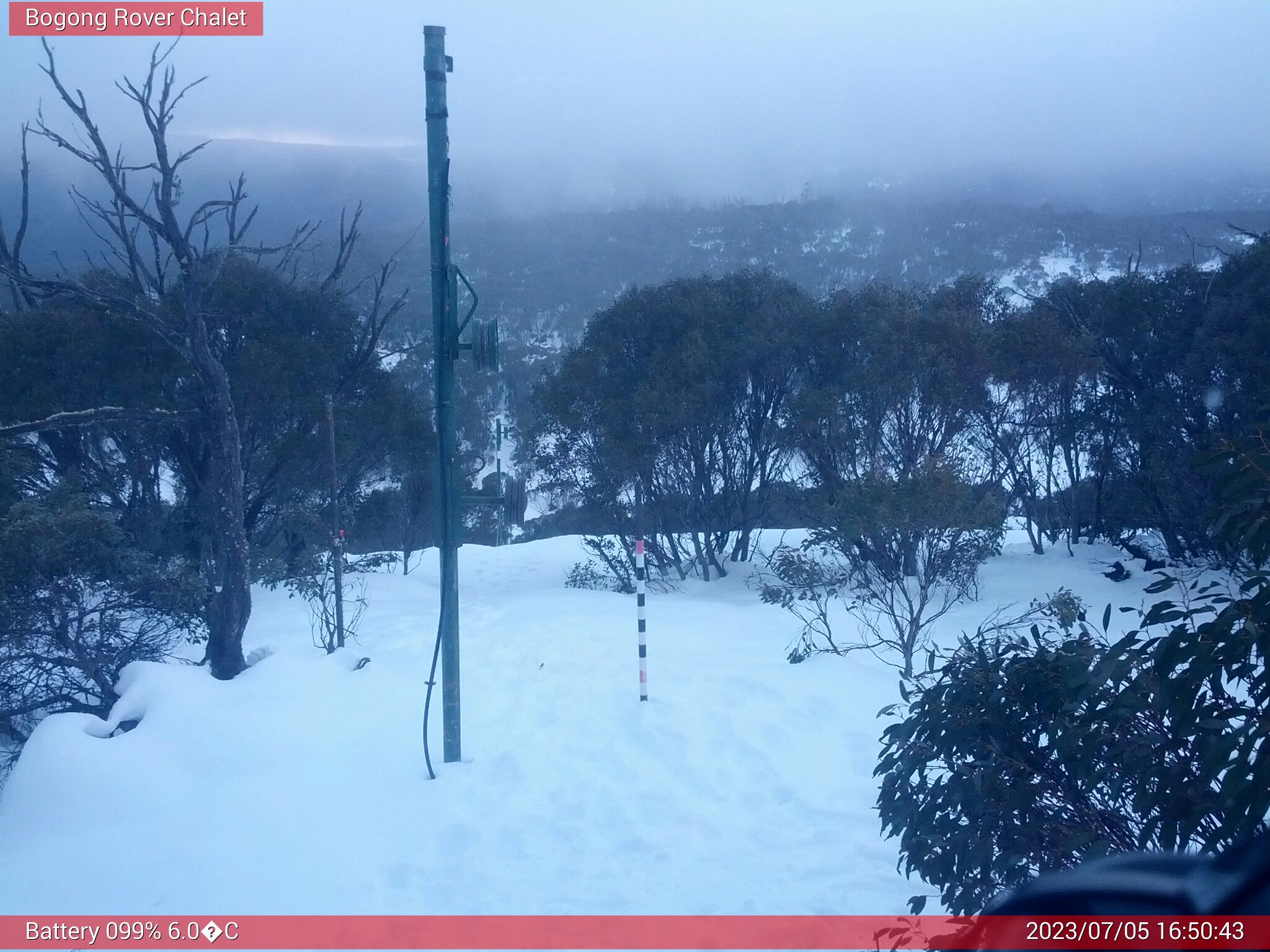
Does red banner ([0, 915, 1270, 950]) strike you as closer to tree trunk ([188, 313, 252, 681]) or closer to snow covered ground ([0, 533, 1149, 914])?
snow covered ground ([0, 533, 1149, 914])

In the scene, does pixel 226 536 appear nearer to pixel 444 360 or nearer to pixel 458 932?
pixel 444 360

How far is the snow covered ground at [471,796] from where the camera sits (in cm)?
405

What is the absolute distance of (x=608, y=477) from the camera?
16.8m

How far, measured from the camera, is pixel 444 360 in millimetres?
5719

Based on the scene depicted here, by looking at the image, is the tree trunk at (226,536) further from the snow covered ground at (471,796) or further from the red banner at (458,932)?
the red banner at (458,932)

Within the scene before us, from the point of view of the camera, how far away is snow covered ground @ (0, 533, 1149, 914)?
13.3 feet

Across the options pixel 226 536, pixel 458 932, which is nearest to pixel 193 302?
pixel 226 536

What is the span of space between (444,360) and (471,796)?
266cm

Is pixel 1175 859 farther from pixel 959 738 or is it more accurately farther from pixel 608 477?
pixel 608 477

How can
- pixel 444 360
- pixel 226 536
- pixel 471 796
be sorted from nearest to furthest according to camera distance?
pixel 471 796, pixel 444 360, pixel 226 536

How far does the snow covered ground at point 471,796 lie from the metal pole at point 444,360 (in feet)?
1.91

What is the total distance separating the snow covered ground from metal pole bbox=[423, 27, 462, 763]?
1.91 feet

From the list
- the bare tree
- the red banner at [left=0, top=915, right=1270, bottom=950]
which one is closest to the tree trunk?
the bare tree

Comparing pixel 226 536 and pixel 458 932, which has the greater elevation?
pixel 226 536
